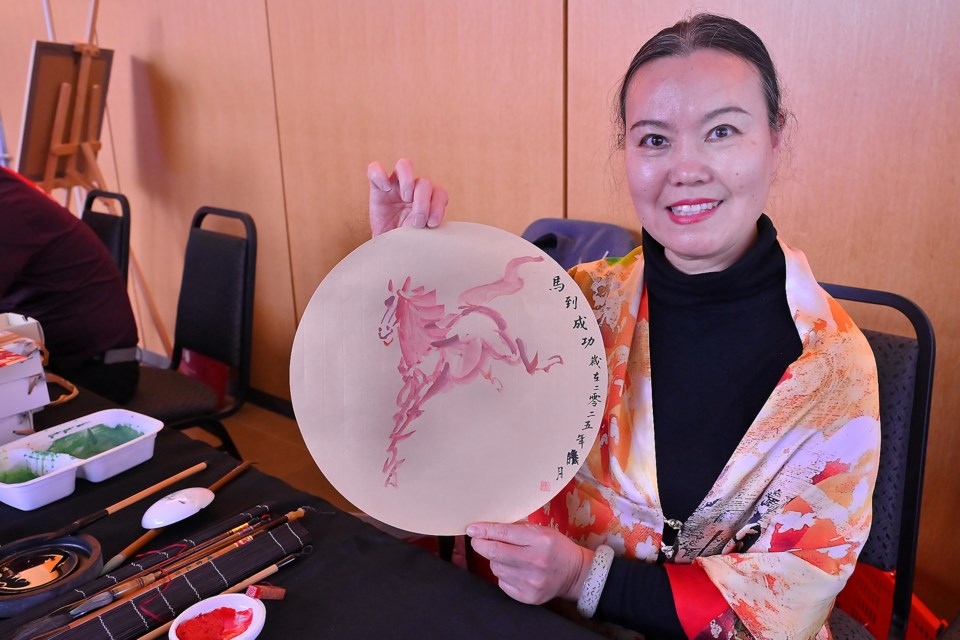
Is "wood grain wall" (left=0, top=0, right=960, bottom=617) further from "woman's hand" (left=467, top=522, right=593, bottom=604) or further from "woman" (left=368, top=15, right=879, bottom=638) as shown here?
"woman's hand" (left=467, top=522, right=593, bottom=604)

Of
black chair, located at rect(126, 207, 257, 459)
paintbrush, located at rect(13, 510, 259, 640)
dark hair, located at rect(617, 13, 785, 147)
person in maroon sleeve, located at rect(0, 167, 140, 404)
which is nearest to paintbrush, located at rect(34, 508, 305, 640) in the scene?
paintbrush, located at rect(13, 510, 259, 640)

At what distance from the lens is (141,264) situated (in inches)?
161

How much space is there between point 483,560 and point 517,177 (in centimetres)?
144

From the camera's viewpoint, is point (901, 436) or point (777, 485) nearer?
point (777, 485)

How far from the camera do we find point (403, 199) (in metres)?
0.97

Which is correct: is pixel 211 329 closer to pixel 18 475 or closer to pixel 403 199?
pixel 18 475

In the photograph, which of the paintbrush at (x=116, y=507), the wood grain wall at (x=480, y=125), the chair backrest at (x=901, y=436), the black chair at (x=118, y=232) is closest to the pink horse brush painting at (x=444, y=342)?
the paintbrush at (x=116, y=507)

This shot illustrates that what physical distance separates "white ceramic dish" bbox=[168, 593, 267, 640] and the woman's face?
2.25 feet

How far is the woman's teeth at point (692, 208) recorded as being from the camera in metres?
0.92

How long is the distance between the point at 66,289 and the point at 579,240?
5.12 feet

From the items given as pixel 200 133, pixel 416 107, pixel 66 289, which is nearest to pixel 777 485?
pixel 416 107

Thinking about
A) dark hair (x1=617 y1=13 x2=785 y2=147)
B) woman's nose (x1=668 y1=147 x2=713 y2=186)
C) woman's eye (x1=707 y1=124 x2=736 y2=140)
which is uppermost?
dark hair (x1=617 y1=13 x2=785 y2=147)

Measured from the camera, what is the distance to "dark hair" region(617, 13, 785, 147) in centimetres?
90

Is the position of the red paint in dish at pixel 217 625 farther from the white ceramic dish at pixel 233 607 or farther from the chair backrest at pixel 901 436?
the chair backrest at pixel 901 436
